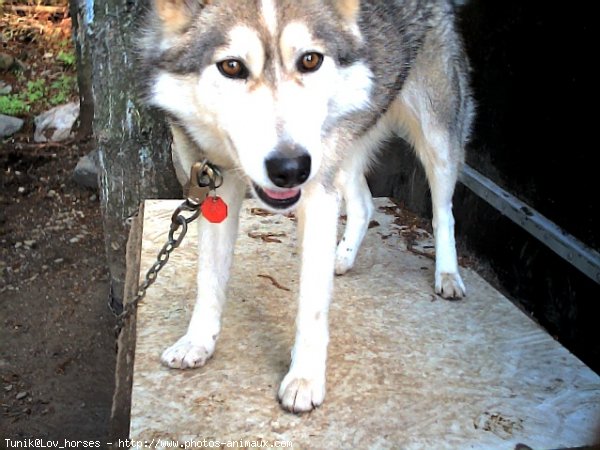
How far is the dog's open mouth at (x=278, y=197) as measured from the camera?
2.07 metres

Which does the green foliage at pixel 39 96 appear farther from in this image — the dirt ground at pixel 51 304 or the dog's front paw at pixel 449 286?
the dog's front paw at pixel 449 286

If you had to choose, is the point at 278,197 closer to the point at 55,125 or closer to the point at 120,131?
the point at 120,131

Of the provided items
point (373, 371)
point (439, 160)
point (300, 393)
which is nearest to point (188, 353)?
point (300, 393)

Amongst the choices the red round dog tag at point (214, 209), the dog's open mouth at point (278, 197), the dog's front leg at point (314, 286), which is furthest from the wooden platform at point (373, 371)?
the dog's open mouth at point (278, 197)

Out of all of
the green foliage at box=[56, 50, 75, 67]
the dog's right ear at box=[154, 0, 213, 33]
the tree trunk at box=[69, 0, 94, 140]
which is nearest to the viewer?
the dog's right ear at box=[154, 0, 213, 33]

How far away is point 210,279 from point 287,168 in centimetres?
81

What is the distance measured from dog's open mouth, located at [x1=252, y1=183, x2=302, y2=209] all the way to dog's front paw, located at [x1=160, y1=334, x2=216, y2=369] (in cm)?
73

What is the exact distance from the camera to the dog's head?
1905mm

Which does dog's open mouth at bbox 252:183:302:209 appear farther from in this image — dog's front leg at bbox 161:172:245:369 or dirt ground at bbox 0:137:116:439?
dirt ground at bbox 0:137:116:439

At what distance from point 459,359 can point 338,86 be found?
120 centimetres

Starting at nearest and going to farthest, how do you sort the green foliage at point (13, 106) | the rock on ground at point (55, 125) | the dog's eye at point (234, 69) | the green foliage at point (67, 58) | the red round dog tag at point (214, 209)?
the dog's eye at point (234, 69)
the red round dog tag at point (214, 209)
the rock on ground at point (55, 125)
the green foliage at point (13, 106)
the green foliage at point (67, 58)

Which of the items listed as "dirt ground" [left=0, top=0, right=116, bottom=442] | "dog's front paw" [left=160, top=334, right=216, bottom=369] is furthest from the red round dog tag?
"dirt ground" [left=0, top=0, right=116, bottom=442]

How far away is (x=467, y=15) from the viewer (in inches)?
155

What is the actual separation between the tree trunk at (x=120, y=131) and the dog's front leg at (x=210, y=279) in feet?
5.48
